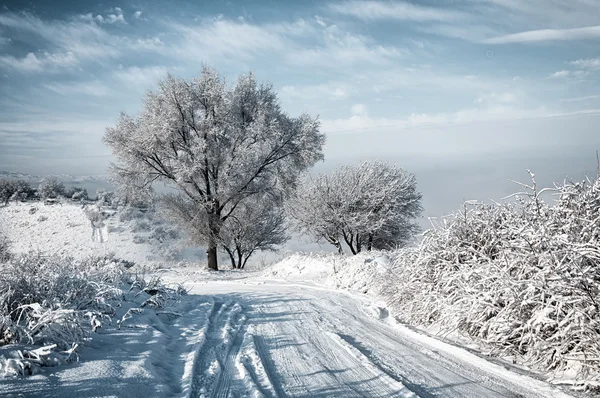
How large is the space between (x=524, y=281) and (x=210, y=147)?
532 inches

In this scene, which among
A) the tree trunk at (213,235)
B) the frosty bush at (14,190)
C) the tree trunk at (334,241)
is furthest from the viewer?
the frosty bush at (14,190)

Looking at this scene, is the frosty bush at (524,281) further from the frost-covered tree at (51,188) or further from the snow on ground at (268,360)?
the frost-covered tree at (51,188)

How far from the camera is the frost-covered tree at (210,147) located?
15.2 metres

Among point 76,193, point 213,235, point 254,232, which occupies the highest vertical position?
point 76,193

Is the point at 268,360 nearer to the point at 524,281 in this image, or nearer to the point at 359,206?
the point at 524,281

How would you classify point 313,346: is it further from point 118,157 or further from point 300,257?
point 118,157

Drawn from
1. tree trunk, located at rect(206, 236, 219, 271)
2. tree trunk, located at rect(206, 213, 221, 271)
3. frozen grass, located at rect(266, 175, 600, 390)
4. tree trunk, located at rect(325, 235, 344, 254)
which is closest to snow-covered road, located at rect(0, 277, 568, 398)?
frozen grass, located at rect(266, 175, 600, 390)

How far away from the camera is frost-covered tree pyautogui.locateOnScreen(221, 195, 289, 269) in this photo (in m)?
22.6

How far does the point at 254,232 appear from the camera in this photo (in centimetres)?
2441

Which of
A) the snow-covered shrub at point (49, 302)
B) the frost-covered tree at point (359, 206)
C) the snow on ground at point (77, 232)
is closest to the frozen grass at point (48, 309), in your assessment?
the snow-covered shrub at point (49, 302)

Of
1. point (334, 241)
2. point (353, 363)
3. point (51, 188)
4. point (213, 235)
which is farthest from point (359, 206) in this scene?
point (51, 188)

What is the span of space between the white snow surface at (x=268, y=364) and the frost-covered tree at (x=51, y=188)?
32.8 metres

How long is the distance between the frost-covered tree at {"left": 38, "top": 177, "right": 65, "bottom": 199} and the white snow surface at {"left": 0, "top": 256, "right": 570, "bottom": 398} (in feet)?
108

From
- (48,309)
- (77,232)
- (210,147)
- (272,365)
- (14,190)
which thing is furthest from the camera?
(14,190)
